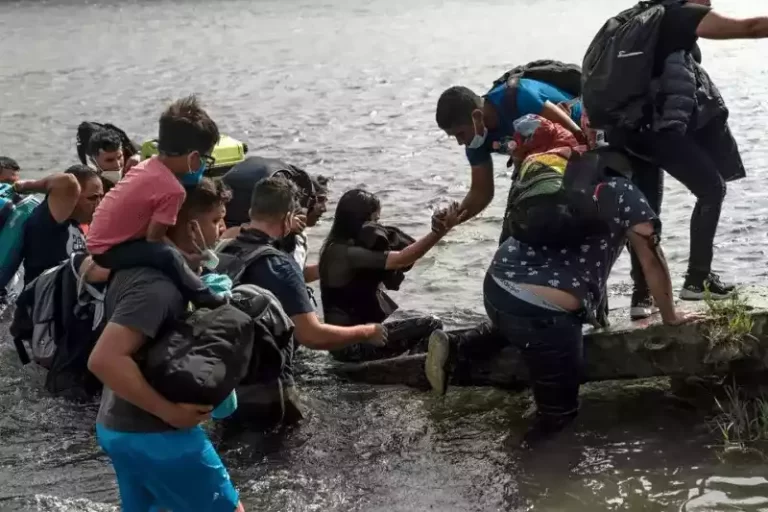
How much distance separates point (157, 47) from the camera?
30703 millimetres

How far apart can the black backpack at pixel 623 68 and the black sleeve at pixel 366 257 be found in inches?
65.0

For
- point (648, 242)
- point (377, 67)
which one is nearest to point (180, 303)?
point (648, 242)

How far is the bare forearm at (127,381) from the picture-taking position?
389 cm

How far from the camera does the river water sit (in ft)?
18.4

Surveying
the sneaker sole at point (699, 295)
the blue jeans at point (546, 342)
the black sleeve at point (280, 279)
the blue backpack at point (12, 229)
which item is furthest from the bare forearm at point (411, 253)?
the blue backpack at point (12, 229)

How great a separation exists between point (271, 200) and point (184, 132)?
1473 mm

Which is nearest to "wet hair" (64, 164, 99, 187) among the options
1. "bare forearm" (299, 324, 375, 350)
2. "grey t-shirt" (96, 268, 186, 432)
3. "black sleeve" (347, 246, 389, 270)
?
"black sleeve" (347, 246, 389, 270)

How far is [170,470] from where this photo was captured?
4.12 m

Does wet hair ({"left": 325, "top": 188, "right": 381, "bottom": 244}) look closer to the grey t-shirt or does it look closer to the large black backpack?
the large black backpack

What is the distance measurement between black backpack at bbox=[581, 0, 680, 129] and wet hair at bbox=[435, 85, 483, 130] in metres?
0.76

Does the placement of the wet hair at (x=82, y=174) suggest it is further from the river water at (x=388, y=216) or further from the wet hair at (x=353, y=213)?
the wet hair at (x=353, y=213)

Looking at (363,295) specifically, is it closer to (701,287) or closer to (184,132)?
(701,287)

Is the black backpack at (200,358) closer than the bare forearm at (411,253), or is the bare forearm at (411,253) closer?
the black backpack at (200,358)

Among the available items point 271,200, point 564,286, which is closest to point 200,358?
point 271,200
